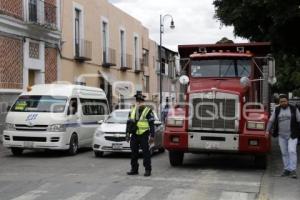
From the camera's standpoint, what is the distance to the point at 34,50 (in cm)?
2544

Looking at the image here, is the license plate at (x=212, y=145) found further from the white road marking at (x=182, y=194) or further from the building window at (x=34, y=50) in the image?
the building window at (x=34, y=50)

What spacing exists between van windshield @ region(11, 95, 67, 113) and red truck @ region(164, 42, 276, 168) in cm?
451

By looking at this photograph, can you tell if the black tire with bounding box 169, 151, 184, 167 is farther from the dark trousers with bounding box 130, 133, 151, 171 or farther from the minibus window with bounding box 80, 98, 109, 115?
the minibus window with bounding box 80, 98, 109, 115

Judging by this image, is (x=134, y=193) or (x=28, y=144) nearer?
(x=134, y=193)

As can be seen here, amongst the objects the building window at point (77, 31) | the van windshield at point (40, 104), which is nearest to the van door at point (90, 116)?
the van windshield at point (40, 104)

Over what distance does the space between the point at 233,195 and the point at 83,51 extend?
21.4 meters

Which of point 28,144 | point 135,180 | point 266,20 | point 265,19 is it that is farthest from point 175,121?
point 266,20

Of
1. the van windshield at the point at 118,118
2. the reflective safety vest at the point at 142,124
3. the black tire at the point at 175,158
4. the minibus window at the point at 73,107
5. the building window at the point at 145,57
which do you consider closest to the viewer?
the reflective safety vest at the point at 142,124

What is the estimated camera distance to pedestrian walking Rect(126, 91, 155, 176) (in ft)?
42.4

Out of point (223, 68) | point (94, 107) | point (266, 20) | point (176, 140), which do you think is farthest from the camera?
point (94, 107)

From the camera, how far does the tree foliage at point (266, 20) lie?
17.4 metres

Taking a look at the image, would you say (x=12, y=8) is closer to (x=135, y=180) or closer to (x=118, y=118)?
(x=118, y=118)

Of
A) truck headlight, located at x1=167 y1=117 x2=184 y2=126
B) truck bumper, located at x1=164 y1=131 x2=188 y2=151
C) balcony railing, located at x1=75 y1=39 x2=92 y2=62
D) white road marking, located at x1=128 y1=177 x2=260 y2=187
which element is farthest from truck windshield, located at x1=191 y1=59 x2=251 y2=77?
balcony railing, located at x1=75 y1=39 x2=92 y2=62

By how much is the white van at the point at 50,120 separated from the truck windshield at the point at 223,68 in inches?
174
